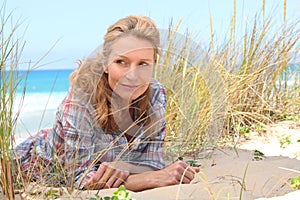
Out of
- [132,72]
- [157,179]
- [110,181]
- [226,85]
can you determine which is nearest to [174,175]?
[157,179]

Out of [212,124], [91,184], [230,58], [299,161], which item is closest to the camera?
[91,184]

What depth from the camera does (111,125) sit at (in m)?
2.88

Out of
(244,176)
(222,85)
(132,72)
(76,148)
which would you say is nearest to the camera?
(244,176)

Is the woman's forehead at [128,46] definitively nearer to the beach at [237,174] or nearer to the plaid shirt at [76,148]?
the plaid shirt at [76,148]

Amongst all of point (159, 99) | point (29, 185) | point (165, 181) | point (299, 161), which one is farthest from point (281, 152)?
point (29, 185)

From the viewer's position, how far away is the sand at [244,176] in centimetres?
229

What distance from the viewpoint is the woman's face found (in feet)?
8.86

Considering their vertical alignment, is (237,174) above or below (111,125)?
below

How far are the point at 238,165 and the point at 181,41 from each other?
1668 mm

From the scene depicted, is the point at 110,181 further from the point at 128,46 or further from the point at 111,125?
the point at 128,46

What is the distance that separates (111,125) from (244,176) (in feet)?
3.48

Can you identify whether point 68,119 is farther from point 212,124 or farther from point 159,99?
point 212,124

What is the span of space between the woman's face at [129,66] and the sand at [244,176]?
0.61 meters

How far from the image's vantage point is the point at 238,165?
301cm
